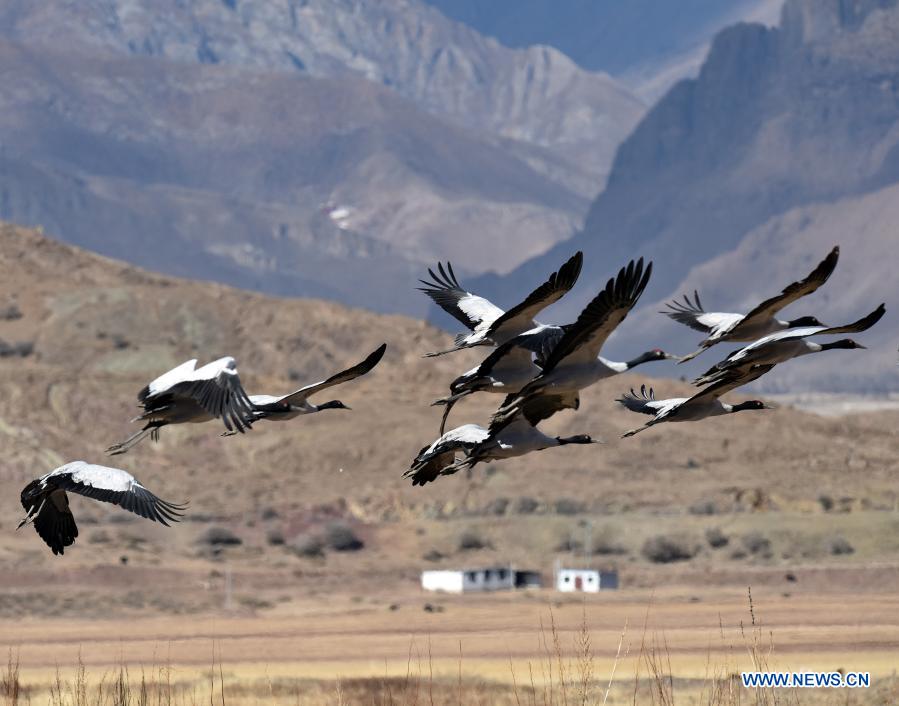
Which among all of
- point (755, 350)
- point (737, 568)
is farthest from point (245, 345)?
point (755, 350)

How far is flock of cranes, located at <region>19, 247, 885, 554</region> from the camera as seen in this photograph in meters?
24.5

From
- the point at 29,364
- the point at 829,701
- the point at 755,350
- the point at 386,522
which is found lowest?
the point at 829,701

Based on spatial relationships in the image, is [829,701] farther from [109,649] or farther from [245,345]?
[245,345]

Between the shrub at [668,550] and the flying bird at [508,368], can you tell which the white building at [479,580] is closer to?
the shrub at [668,550]

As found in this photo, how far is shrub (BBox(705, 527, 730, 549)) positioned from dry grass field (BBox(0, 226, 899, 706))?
0.49 ft

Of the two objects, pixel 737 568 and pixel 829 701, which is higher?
pixel 737 568

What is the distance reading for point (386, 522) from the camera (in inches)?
4097

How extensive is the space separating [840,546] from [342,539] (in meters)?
23.9

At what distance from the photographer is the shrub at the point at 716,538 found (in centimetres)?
9112

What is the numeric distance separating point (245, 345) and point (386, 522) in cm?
5026

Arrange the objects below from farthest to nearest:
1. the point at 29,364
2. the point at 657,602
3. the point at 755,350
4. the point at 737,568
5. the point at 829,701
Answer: the point at 29,364 → the point at 737,568 → the point at 657,602 → the point at 829,701 → the point at 755,350

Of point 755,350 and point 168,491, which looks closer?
point 755,350

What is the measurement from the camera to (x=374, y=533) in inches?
3871

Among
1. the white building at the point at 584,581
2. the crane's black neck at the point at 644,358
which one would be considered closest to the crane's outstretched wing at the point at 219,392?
the crane's black neck at the point at 644,358
